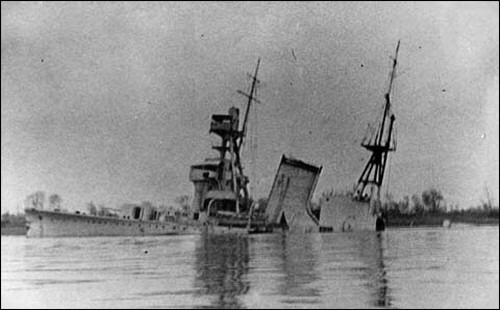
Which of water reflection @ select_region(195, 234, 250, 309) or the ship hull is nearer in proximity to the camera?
water reflection @ select_region(195, 234, 250, 309)

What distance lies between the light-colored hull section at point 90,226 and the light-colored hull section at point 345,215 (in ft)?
20.0

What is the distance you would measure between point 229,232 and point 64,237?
25.6ft

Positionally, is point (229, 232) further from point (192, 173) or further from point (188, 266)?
point (188, 266)

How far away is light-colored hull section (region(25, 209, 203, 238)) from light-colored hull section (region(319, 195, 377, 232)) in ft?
20.0

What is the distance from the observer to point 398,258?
16.2 meters

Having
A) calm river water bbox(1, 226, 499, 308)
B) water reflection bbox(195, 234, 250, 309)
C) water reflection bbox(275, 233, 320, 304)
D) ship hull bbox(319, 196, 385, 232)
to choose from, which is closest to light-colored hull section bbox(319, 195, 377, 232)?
ship hull bbox(319, 196, 385, 232)

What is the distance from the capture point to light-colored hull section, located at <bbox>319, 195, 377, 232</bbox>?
32.3 metres

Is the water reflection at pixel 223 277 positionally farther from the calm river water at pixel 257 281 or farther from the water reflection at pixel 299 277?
the water reflection at pixel 299 277

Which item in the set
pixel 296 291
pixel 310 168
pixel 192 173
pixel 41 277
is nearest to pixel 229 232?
pixel 192 173

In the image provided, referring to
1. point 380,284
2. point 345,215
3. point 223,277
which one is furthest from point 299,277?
point 345,215

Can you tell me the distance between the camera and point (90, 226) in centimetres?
3145

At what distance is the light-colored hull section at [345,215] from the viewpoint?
32281 mm

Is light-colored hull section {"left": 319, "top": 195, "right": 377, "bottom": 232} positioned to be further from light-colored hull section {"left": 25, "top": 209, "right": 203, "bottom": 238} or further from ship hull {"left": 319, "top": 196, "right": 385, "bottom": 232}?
light-colored hull section {"left": 25, "top": 209, "right": 203, "bottom": 238}

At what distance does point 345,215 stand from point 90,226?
1238 cm
